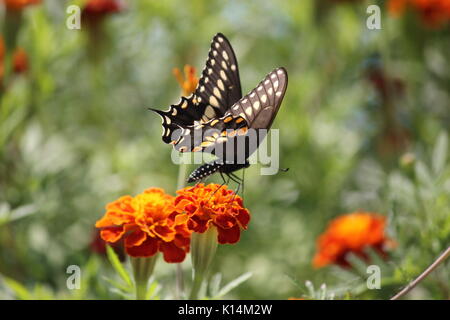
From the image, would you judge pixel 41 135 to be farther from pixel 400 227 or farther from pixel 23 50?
pixel 400 227

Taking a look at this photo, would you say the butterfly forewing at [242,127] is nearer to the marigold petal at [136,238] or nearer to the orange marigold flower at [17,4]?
the marigold petal at [136,238]

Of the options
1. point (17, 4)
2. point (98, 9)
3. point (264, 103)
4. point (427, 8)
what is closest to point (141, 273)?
point (264, 103)

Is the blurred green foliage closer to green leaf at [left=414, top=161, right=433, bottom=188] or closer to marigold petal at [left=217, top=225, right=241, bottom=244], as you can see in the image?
green leaf at [left=414, top=161, right=433, bottom=188]

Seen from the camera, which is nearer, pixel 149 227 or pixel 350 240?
pixel 149 227

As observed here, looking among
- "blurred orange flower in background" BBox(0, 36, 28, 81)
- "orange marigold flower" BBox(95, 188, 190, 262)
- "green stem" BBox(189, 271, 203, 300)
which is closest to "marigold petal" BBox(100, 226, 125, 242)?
"orange marigold flower" BBox(95, 188, 190, 262)

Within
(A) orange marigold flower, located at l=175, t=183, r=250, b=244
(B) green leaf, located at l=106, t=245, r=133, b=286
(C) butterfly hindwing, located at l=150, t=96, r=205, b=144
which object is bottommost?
(B) green leaf, located at l=106, t=245, r=133, b=286

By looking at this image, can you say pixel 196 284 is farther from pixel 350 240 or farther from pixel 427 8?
pixel 427 8

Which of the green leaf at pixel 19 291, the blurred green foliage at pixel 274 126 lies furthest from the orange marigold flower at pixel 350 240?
the green leaf at pixel 19 291
